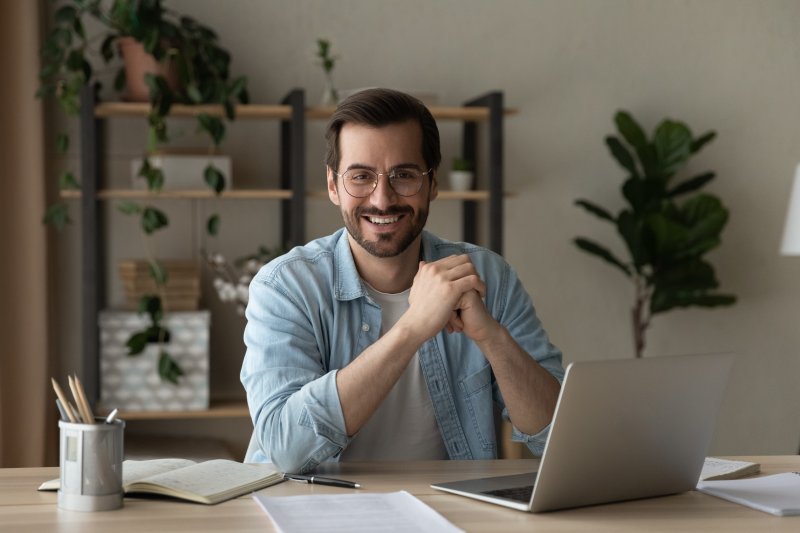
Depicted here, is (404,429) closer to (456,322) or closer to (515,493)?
(456,322)

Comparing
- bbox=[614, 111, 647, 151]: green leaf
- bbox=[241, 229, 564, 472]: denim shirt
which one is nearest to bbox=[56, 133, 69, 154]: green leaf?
bbox=[241, 229, 564, 472]: denim shirt

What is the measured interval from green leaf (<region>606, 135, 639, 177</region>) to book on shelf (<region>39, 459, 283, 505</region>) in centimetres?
258

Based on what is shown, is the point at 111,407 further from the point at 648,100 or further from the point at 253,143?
the point at 648,100

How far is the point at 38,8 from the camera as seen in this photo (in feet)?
11.8

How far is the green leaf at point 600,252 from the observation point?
13.1ft

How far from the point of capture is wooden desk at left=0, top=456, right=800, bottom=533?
1334 millimetres

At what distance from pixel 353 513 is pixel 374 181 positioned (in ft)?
2.63

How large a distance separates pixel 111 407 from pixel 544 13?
2243 millimetres

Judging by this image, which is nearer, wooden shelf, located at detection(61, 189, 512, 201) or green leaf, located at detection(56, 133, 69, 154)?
green leaf, located at detection(56, 133, 69, 154)

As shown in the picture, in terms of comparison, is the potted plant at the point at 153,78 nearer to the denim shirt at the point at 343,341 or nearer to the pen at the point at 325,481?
the denim shirt at the point at 343,341

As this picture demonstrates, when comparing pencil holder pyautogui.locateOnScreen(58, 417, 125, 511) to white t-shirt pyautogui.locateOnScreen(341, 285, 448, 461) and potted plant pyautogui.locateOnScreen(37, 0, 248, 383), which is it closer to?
white t-shirt pyautogui.locateOnScreen(341, 285, 448, 461)

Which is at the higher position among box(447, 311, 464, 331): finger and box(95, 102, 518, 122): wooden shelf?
box(95, 102, 518, 122): wooden shelf

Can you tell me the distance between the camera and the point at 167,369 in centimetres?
338

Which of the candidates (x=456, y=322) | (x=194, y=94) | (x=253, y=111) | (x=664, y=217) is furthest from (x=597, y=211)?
(x=456, y=322)
